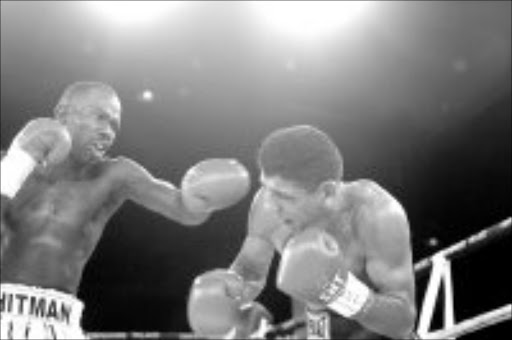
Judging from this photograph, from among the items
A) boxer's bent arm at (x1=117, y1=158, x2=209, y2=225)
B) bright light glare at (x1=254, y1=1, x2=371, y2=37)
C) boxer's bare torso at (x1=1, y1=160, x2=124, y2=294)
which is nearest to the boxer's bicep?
boxer's bent arm at (x1=117, y1=158, x2=209, y2=225)

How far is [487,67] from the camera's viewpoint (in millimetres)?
6828

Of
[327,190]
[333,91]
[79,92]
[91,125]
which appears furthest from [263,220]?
[333,91]

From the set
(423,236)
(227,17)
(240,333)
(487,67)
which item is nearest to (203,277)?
(240,333)

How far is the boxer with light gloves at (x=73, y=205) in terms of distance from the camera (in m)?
2.42

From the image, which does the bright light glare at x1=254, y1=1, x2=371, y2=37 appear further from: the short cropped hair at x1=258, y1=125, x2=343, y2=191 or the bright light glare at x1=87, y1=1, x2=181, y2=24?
the short cropped hair at x1=258, y1=125, x2=343, y2=191

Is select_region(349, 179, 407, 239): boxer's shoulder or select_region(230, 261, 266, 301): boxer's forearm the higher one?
select_region(349, 179, 407, 239): boxer's shoulder

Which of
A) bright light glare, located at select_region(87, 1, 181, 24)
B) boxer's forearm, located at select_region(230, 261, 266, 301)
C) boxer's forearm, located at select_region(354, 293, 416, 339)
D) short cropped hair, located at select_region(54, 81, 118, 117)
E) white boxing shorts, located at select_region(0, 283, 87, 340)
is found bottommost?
boxer's forearm, located at select_region(354, 293, 416, 339)

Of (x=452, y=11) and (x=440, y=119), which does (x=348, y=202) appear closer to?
(x=452, y=11)

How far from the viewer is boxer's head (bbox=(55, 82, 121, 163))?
258cm

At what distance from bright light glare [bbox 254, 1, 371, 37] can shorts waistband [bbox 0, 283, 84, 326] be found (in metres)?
3.93

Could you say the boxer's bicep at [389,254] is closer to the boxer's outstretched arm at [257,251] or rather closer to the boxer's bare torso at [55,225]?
the boxer's outstretched arm at [257,251]

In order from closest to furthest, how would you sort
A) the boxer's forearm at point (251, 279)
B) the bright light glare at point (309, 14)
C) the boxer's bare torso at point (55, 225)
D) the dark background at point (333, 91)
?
the boxer's forearm at point (251, 279), the boxer's bare torso at point (55, 225), the bright light glare at point (309, 14), the dark background at point (333, 91)

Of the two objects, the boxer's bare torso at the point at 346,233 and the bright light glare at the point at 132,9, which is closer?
the boxer's bare torso at the point at 346,233

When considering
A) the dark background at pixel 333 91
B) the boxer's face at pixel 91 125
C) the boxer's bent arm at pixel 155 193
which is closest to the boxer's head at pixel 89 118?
the boxer's face at pixel 91 125
